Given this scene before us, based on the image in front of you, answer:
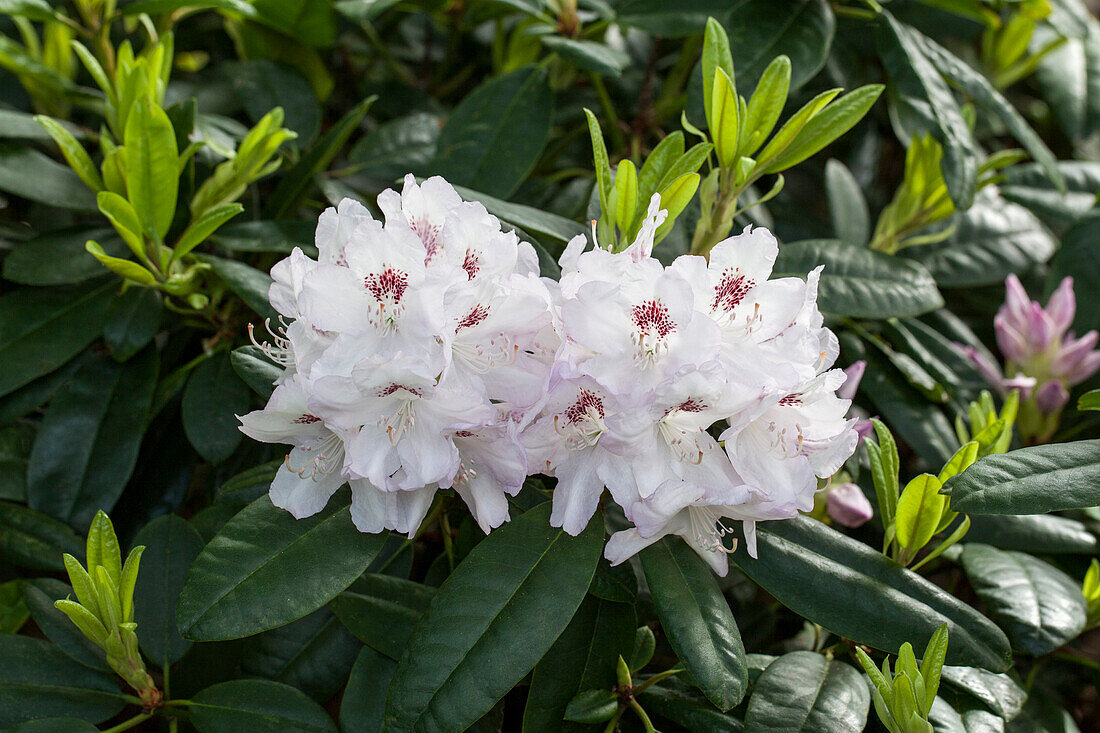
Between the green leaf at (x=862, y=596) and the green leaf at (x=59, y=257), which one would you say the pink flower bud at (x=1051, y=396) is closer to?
the green leaf at (x=862, y=596)

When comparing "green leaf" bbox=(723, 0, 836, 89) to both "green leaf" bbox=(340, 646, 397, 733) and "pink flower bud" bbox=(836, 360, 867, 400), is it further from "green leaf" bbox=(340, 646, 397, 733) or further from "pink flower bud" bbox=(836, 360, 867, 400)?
"green leaf" bbox=(340, 646, 397, 733)

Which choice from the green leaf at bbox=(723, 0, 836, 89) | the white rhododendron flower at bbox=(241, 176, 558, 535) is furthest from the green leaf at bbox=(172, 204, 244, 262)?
the green leaf at bbox=(723, 0, 836, 89)

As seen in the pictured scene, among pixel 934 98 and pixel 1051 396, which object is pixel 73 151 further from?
pixel 1051 396

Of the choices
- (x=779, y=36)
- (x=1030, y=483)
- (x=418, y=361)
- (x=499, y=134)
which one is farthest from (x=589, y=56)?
(x=1030, y=483)

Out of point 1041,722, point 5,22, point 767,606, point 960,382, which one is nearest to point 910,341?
point 960,382

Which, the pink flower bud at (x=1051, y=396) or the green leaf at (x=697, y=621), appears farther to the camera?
the pink flower bud at (x=1051, y=396)

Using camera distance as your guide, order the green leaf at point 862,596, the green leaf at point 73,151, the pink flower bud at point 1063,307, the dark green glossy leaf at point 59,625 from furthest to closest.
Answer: the pink flower bud at point 1063,307, the green leaf at point 73,151, the dark green glossy leaf at point 59,625, the green leaf at point 862,596

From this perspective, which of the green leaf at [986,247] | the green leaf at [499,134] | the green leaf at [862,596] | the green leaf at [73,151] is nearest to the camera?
the green leaf at [862,596]

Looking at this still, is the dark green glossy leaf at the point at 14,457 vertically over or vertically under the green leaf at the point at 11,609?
over

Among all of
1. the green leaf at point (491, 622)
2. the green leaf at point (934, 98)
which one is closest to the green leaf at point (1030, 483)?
the green leaf at point (491, 622)
